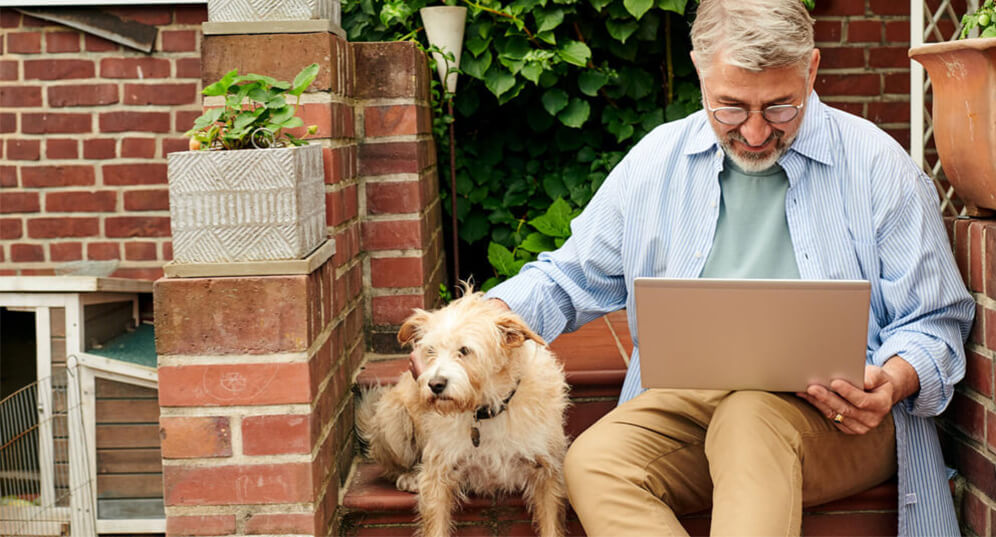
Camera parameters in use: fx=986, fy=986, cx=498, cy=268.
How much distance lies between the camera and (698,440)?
243 centimetres

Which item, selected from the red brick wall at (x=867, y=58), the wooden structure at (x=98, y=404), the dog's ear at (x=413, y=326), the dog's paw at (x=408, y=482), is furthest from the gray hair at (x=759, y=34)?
the wooden structure at (x=98, y=404)

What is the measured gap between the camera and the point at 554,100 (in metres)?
3.95

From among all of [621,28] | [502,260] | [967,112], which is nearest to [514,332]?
[967,112]

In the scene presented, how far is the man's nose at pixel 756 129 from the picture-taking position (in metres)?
2.35

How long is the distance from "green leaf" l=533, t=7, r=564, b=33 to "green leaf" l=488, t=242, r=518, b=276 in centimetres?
87

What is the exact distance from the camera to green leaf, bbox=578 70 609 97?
3965 mm

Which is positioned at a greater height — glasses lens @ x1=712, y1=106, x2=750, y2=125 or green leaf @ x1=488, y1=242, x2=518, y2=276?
glasses lens @ x1=712, y1=106, x2=750, y2=125

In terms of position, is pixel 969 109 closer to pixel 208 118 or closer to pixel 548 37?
pixel 208 118

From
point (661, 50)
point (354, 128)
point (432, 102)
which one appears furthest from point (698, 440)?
point (661, 50)

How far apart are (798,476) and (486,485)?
0.84m

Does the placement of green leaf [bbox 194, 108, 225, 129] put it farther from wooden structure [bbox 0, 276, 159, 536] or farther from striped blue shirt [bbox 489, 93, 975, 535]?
wooden structure [bbox 0, 276, 159, 536]

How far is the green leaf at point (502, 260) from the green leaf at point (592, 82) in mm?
717

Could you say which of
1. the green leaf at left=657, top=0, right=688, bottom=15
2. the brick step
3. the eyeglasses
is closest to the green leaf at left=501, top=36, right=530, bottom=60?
the green leaf at left=657, top=0, right=688, bottom=15

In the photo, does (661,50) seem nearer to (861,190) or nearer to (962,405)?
(861,190)
